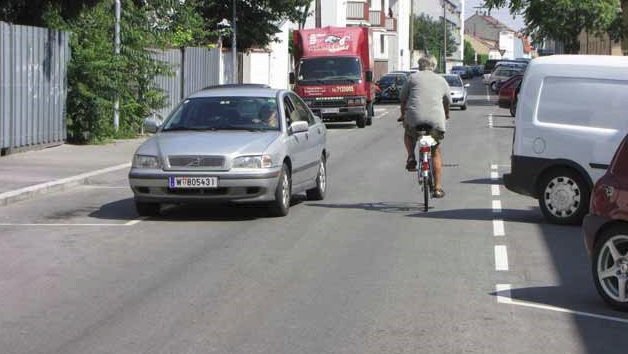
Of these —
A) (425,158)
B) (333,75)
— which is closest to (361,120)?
(333,75)

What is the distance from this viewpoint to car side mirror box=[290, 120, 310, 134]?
13.4 meters

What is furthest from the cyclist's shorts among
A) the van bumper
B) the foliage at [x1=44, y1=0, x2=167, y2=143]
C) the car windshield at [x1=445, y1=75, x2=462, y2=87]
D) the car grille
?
the car windshield at [x1=445, y1=75, x2=462, y2=87]

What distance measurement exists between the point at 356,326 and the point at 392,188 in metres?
9.34

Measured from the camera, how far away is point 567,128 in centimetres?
1268

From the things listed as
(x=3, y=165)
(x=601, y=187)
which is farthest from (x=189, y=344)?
(x=3, y=165)

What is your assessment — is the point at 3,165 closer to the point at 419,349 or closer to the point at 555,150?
the point at 555,150

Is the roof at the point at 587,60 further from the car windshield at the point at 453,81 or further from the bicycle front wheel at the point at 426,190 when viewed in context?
the car windshield at the point at 453,81

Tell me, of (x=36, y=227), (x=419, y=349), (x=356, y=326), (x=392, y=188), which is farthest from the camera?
(x=392, y=188)

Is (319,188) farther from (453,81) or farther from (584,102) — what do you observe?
(453,81)

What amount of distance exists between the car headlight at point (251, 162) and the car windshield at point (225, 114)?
894mm

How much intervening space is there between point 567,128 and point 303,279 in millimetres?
4794

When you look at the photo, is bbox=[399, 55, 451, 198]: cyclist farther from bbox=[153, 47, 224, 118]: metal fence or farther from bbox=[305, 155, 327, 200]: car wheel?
bbox=[153, 47, 224, 118]: metal fence

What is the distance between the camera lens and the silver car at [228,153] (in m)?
12.5

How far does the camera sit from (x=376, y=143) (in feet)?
89.8
